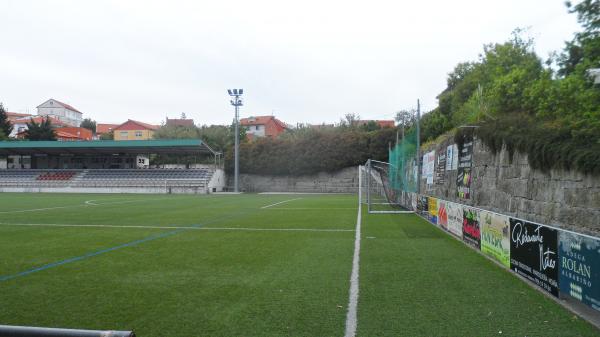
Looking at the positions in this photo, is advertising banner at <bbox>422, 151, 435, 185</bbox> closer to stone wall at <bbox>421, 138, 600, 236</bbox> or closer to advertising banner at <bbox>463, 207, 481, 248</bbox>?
stone wall at <bbox>421, 138, 600, 236</bbox>

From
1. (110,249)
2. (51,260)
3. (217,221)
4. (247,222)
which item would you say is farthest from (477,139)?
(51,260)

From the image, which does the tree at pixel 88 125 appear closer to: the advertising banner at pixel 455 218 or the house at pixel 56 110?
the house at pixel 56 110

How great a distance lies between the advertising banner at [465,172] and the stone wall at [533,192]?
267 millimetres

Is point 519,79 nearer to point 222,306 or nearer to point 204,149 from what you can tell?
point 222,306

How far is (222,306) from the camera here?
5.39 meters

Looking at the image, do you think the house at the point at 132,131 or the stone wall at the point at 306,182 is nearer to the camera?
the stone wall at the point at 306,182

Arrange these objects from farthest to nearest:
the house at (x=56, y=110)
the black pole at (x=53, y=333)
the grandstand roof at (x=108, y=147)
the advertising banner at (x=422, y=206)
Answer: the house at (x=56, y=110) < the grandstand roof at (x=108, y=147) < the advertising banner at (x=422, y=206) < the black pole at (x=53, y=333)

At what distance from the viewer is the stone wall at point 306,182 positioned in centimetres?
4753

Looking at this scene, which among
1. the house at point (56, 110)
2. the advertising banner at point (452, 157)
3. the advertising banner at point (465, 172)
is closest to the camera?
the advertising banner at point (465, 172)

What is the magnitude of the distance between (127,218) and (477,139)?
41.5 ft

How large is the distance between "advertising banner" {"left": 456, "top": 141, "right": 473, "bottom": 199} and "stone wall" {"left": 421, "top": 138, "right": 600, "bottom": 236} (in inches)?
10.5

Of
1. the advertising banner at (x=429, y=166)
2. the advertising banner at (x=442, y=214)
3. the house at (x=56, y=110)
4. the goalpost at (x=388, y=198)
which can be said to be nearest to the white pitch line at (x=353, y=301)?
the advertising banner at (x=442, y=214)

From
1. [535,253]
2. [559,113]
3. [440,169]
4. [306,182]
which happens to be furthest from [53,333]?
[306,182]

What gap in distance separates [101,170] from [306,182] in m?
23.3
